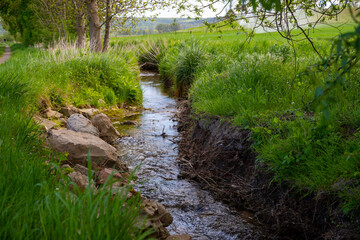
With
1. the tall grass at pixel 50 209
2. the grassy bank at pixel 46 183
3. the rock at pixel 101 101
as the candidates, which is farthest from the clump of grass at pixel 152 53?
the tall grass at pixel 50 209

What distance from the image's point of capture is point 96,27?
13.9m

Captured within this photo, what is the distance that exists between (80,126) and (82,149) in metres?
1.75

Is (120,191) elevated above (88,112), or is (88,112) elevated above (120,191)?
(120,191)

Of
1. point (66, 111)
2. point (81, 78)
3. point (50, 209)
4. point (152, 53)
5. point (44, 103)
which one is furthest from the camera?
point (152, 53)

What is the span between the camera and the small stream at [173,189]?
3.80 metres

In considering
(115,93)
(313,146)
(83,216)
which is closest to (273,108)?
(313,146)

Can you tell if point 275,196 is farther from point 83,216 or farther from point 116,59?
point 116,59

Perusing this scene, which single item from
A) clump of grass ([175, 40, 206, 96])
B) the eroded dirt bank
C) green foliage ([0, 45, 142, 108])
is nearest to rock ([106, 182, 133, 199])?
the eroded dirt bank

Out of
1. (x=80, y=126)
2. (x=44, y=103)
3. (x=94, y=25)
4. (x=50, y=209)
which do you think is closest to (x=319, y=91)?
(x=50, y=209)

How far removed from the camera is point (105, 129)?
23.6 ft

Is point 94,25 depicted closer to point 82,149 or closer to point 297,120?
point 82,149

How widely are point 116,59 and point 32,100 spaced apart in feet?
16.7

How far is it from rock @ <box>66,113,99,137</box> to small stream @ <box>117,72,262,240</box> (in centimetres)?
60

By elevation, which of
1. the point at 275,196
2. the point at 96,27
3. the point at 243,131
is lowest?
the point at 275,196
